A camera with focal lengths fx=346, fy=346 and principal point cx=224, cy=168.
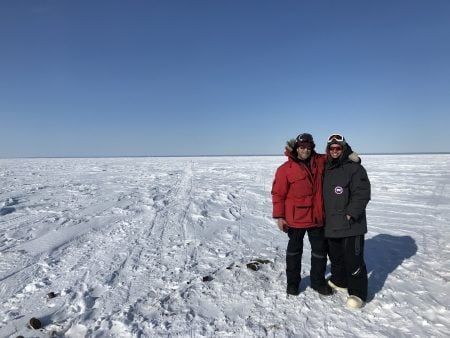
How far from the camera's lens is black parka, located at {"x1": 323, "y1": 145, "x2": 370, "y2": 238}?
3.29m

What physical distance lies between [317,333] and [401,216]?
5735mm

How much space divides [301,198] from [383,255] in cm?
232

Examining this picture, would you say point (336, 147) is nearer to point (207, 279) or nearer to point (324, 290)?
point (324, 290)

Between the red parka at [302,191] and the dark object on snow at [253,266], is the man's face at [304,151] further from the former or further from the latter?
the dark object on snow at [253,266]

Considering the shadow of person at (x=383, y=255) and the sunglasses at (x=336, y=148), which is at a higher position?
the sunglasses at (x=336, y=148)

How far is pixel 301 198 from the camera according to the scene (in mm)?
3449

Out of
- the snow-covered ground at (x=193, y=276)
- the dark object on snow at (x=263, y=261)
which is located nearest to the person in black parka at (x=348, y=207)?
the snow-covered ground at (x=193, y=276)

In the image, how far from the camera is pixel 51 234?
6207 millimetres

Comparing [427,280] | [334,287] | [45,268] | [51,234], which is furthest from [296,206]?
[51,234]

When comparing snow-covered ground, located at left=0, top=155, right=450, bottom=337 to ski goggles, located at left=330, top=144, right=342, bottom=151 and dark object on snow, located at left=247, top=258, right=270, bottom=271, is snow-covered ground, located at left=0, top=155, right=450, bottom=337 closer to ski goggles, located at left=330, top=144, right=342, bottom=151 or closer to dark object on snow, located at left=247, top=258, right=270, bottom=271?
dark object on snow, located at left=247, top=258, right=270, bottom=271

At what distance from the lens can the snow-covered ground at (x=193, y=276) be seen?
3129 millimetres

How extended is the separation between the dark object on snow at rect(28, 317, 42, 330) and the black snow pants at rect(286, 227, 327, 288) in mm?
2440

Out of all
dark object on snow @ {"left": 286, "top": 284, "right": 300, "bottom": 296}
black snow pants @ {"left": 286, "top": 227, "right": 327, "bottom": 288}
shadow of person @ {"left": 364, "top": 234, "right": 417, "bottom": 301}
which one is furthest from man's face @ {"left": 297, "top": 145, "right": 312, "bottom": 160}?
shadow of person @ {"left": 364, "top": 234, "right": 417, "bottom": 301}

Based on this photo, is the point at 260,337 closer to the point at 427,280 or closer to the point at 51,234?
the point at 427,280
